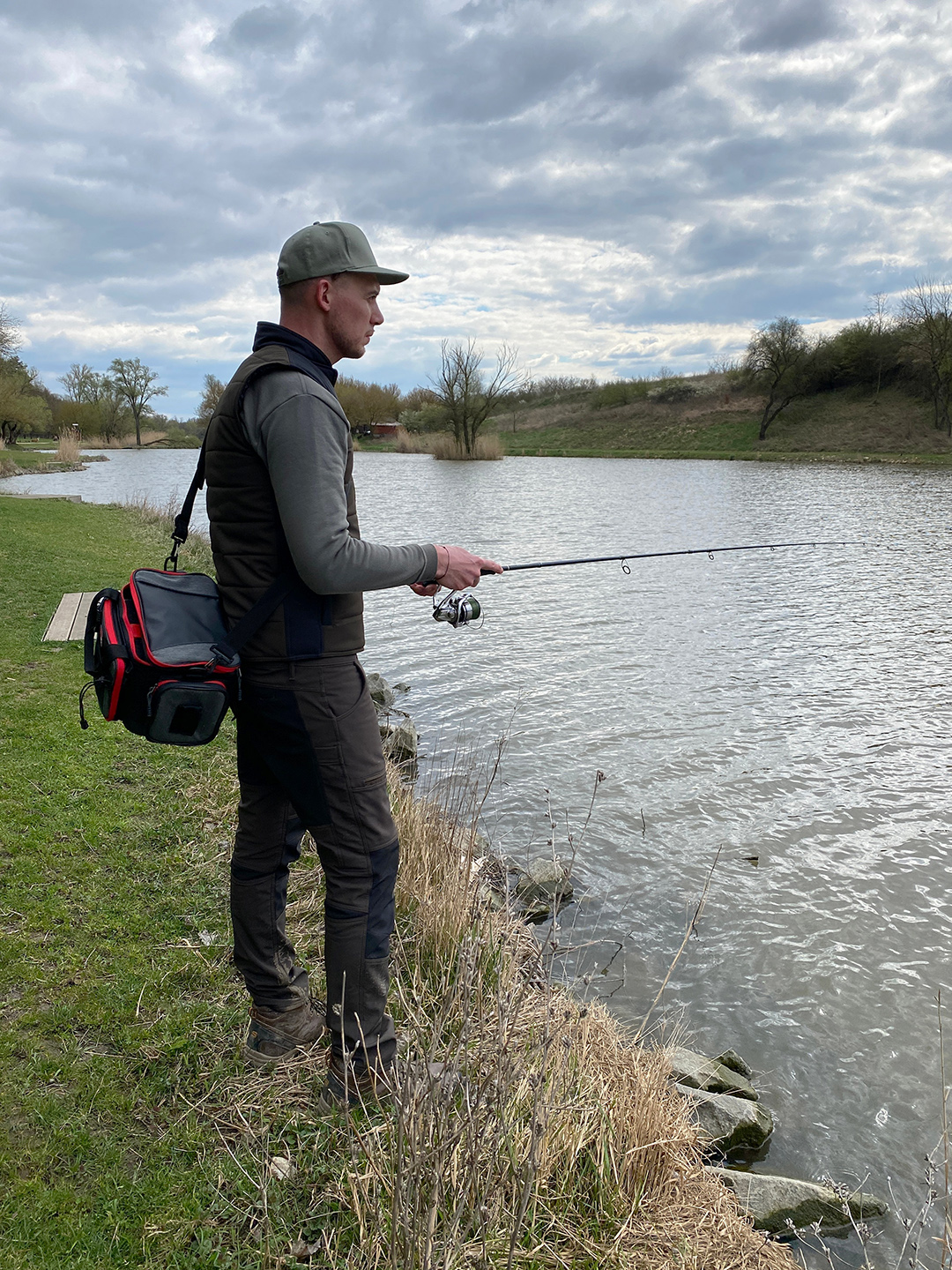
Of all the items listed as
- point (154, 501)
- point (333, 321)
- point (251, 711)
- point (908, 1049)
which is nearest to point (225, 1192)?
point (251, 711)

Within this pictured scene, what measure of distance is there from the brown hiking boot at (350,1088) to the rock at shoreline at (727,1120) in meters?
1.51

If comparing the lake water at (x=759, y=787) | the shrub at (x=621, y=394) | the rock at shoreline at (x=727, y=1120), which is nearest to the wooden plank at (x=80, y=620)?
the lake water at (x=759, y=787)

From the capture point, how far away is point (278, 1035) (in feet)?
9.45

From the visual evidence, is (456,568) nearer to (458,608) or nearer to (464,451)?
(458,608)

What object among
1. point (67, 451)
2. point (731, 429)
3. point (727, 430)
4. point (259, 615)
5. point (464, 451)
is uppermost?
point (731, 429)

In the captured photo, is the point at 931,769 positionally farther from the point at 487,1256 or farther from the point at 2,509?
the point at 2,509

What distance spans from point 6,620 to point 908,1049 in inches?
342

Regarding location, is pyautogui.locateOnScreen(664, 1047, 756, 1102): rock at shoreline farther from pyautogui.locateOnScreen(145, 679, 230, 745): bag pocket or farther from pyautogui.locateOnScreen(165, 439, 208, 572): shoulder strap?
pyautogui.locateOnScreen(165, 439, 208, 572): shoulder strap

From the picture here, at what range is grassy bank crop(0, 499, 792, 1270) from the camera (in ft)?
6.87

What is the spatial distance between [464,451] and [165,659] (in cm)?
5189

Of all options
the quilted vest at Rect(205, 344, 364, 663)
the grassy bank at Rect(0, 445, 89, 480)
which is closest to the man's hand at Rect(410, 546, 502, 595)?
the quilted vest at Rect(205, 344, 364, 663)

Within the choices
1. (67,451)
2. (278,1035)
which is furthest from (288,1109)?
(67,451)

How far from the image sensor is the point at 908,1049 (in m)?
4.27

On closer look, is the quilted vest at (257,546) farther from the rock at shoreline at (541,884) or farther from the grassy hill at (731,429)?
the grassy hill at (731,429)
